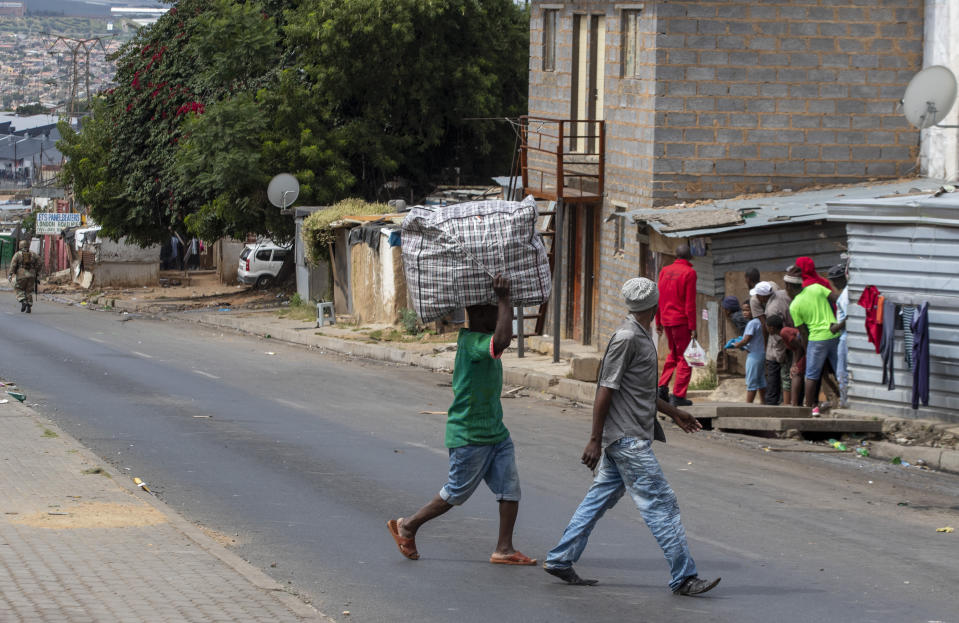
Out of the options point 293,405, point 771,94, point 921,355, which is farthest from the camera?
point 771,94

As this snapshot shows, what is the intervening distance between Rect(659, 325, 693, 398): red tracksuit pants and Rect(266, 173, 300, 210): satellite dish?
59.2 feet

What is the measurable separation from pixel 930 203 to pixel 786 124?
6.70 metres

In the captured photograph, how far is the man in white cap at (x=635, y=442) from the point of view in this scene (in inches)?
272

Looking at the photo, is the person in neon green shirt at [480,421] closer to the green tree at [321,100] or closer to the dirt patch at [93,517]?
the dirt patch at [93,517]

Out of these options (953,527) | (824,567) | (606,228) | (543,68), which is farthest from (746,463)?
(543,68)

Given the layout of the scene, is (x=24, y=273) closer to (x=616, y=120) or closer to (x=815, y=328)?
(x=616, y=120)

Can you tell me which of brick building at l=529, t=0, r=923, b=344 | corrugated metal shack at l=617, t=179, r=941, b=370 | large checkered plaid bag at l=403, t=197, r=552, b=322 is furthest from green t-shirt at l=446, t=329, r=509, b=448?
brick building at l=529, t=0, r=923, b=344

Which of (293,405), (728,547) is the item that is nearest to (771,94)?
(293,405)

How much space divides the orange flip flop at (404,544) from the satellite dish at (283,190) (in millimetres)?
23821

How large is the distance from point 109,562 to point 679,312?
8492 millimetres

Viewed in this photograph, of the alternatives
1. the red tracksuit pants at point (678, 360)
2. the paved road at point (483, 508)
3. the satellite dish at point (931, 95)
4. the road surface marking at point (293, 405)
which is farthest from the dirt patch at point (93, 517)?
the satellite dish at point (931, 95)

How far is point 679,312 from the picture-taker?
1430 centimetres

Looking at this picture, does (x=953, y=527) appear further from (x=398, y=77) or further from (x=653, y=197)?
(x=398, y=77)

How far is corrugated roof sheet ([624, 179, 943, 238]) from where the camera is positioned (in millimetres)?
16297
